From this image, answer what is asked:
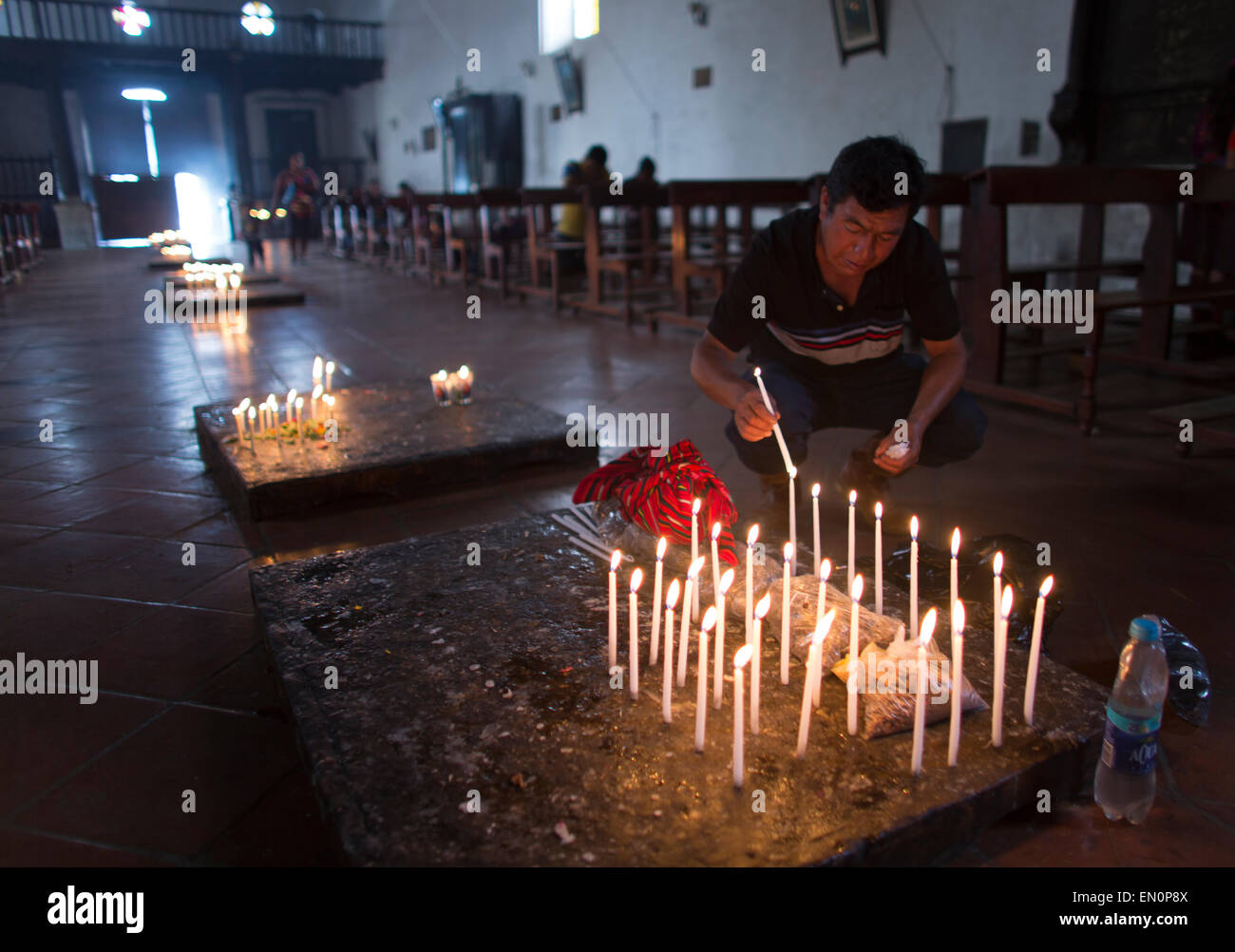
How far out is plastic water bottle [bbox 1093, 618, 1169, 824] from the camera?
143 cm

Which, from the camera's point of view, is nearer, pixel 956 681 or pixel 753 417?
pixel 956 681

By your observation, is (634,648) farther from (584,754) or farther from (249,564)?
(249,564)

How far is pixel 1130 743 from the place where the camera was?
1.44 metres

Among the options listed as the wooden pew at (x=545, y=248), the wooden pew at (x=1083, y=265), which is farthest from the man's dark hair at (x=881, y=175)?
the wooden pew at (x=545, y=248)

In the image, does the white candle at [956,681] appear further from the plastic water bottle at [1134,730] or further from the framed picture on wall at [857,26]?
the framed picture on wall at [857,26]

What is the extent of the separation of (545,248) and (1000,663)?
8.09m

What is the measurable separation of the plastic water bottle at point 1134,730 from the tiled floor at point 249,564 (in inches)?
1.9

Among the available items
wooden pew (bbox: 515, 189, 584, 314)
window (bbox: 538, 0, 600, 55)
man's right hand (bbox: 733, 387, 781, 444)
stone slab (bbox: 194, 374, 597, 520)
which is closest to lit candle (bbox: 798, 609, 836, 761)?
A: man's right hand (bbox: 733, 387, 781, 444)

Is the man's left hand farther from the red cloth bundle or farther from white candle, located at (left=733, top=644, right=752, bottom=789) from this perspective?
white candle, located at (left=733, top=644, right=752, bottom=789)

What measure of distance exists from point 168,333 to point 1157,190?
276 inches

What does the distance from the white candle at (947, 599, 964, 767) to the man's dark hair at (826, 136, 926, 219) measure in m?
1.11

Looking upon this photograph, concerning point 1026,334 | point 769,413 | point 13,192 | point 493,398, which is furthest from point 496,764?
point 13,192

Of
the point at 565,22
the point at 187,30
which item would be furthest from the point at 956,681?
the point at 187,30
